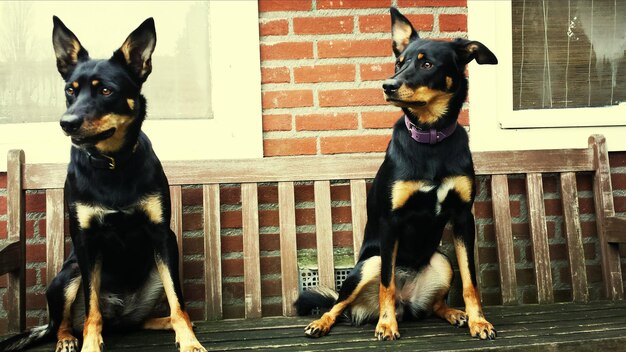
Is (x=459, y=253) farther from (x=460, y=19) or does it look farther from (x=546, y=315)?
(x=460, y=19)

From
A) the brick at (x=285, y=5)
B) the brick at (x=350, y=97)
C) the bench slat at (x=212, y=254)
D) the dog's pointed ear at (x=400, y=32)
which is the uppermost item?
the brick at (x=285, y=5)

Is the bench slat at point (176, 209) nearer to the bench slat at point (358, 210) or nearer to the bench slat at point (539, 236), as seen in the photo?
the bench slat at point (358, 210)

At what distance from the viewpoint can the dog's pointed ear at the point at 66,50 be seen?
245cm

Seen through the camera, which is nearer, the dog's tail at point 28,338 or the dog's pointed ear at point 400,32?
the dog's tail at point 28,338

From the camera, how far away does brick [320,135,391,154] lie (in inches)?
128

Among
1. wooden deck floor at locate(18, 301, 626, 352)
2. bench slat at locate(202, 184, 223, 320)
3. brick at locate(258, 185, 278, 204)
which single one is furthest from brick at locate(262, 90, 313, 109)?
wooden deck floor at locate(18, 301, 626, 352)

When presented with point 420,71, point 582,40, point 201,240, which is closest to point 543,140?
point 582,40

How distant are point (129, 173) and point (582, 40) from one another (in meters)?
2.60

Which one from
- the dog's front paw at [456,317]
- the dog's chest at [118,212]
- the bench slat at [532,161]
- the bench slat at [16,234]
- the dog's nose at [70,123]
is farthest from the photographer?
the bench slat at [532,161]

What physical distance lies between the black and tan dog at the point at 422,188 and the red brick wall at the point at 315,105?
0.56 metres

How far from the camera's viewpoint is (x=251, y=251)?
300cm

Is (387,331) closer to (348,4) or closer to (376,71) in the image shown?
(376,71)

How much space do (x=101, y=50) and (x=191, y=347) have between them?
1.77m

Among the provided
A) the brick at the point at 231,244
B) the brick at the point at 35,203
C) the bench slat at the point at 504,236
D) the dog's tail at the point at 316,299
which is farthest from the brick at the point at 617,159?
the brick at the point at 35,203
